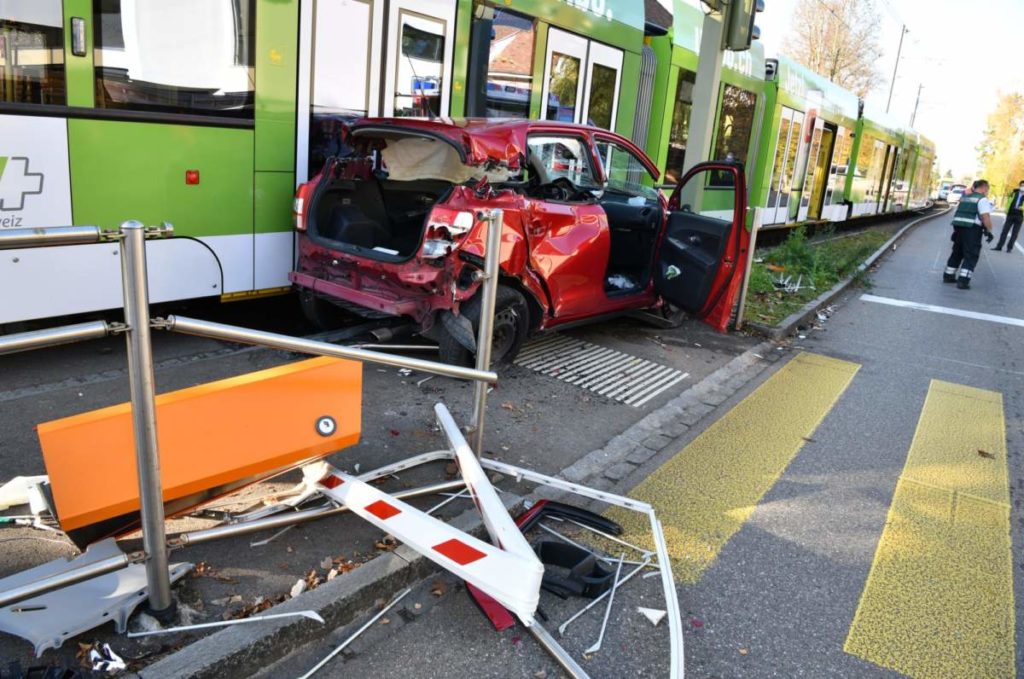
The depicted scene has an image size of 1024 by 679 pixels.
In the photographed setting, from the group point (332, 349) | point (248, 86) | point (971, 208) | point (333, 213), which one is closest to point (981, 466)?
point (332, 349)

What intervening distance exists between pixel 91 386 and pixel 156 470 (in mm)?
2924

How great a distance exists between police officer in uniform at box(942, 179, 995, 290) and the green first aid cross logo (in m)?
13.2

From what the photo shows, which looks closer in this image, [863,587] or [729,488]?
[863,587]

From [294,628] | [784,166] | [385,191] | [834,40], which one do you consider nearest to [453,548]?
[294,628]

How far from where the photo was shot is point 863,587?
3561 millimetres

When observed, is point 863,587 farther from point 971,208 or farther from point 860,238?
point 860,238

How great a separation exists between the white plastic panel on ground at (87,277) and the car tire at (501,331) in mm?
1851

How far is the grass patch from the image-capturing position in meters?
9.34

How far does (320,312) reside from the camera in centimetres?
655

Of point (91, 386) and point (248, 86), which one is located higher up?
point (248, 86)

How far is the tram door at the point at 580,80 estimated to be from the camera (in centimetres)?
846

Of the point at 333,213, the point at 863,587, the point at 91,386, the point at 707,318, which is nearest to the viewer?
the point at 863,587

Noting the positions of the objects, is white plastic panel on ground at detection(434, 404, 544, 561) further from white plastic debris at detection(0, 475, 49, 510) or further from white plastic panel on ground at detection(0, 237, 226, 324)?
white plastic panel on ground at detection(0, 237, 226, 324)

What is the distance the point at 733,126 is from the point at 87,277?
11181 millimetres
